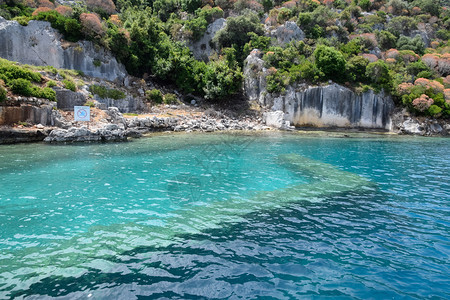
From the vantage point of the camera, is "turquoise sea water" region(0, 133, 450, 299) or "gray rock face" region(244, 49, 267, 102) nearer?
"turquoise sea water" region(0, 133, 450, 299)

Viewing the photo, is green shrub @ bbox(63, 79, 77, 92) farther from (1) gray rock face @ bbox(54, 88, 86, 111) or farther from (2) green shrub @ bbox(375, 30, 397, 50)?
(2) green shrub @ bbox(375, 30, 397, 50)

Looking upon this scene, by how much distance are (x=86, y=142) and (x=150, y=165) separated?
10.9m

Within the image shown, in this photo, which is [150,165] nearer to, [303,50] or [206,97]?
[206,97]

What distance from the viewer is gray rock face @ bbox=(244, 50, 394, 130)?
134ft

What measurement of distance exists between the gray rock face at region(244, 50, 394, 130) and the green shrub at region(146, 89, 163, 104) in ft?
55.6

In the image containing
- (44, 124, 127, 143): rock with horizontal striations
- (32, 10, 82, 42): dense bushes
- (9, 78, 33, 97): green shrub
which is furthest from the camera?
(32, 10, 82, 42): dense bushes

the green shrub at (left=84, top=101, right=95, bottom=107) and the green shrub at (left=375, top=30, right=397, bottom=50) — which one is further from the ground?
the green shrub at (left=375, top=30, right=397, bottom=50)

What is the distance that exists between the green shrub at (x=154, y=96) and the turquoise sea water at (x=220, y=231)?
78.1 feet

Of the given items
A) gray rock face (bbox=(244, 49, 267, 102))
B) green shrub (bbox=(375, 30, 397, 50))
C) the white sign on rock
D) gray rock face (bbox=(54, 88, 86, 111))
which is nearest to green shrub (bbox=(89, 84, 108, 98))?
gray rock face (bbox=(54, 88, 86, 111))

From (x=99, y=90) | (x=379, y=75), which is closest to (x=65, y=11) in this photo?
(x=99, y=90)

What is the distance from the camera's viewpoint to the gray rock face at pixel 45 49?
34094 mm

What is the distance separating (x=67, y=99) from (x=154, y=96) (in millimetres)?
12603

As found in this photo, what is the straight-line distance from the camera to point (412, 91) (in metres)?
41.3

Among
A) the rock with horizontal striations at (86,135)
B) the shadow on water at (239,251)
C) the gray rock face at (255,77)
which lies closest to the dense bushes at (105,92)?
the rock with horizontal striations at (86,135)
